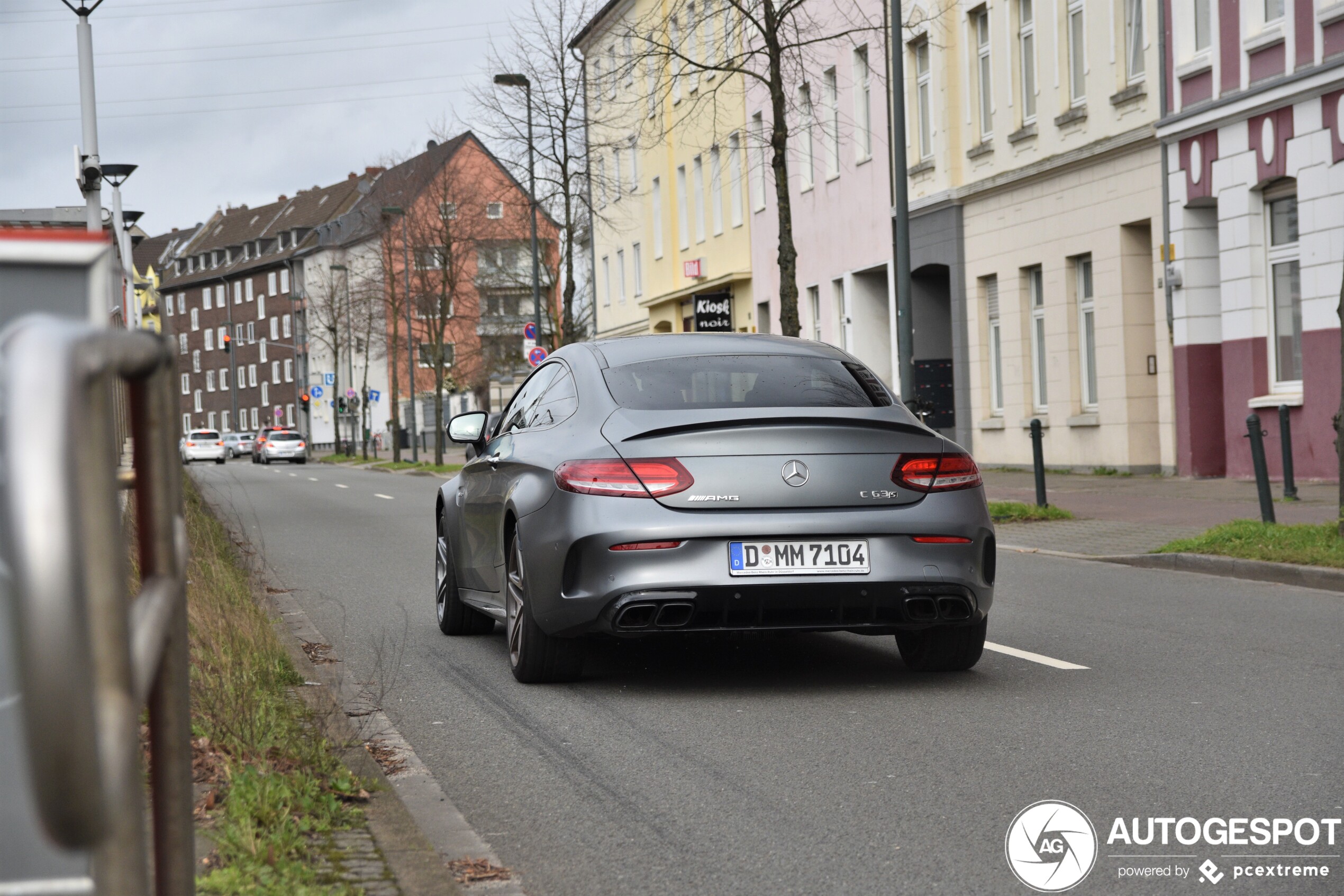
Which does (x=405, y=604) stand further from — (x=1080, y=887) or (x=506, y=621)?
(x=1080, y=887)

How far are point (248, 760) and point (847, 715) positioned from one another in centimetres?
254

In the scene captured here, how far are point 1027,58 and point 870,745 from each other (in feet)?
78.9

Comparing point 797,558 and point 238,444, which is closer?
point 797,558

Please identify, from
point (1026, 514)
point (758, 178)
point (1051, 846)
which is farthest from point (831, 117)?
point (1051, 846)

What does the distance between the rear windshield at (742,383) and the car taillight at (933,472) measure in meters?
0.39

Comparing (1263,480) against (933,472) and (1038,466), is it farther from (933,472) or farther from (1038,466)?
(933,472)

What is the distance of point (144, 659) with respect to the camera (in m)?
1.53

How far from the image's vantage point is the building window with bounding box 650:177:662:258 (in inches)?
2015

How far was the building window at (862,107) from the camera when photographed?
3425cm

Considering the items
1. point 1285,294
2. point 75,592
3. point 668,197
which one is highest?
point 668,197

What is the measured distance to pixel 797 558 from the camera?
266 inches

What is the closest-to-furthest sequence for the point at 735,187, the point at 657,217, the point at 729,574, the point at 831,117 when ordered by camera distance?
the point at 729,574, the point at 831,117, the point at 735,187, the point at 657,217

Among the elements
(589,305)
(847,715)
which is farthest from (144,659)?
(589,305)

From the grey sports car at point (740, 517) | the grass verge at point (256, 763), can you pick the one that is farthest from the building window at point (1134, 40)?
the grass verge at point (256, 763)
